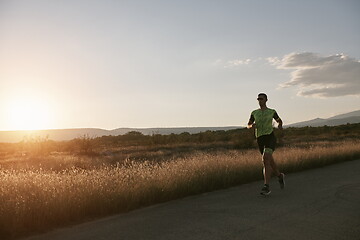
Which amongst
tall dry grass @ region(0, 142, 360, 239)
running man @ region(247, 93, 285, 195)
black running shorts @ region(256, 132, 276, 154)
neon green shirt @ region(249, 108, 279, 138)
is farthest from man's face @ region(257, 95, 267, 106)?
tall dry grass @ region(0, 142, 360, 239)

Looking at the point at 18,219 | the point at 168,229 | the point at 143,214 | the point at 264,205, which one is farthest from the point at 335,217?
the point at 18,219

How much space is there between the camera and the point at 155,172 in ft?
31.3

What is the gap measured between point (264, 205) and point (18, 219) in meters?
4.29

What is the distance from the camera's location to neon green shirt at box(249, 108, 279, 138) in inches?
342

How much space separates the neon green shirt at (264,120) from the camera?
28.5ft

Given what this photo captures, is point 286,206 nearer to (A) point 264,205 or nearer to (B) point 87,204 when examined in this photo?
(A) point 264,205

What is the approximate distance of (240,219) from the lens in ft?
19.8

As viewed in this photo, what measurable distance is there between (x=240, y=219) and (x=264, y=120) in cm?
323

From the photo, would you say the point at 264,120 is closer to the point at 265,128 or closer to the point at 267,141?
the point at 265,128

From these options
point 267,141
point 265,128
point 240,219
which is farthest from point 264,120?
point 240,219

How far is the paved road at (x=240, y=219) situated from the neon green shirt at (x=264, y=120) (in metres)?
1.44

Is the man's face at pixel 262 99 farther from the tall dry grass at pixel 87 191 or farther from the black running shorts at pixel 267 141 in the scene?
the tall dry grass at pixel 87 191

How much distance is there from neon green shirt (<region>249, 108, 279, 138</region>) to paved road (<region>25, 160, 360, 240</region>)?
144 cm

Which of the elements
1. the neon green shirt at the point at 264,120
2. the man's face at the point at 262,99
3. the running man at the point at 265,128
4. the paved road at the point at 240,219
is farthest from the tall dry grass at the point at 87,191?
the man's face at the point at 262,99
